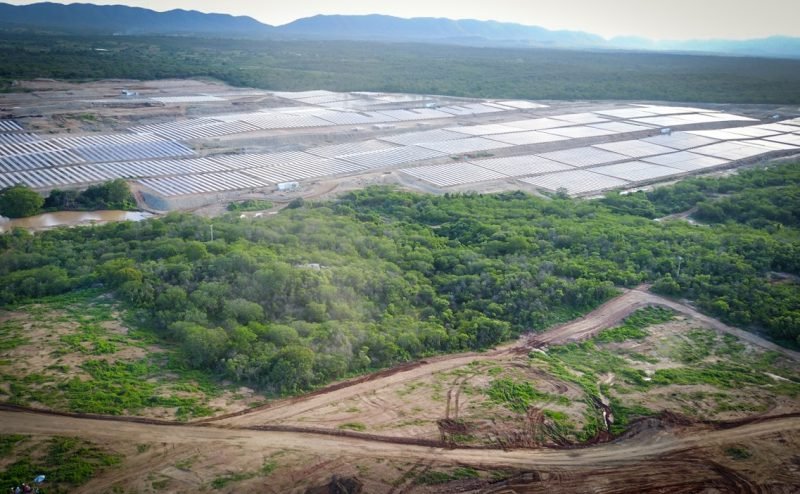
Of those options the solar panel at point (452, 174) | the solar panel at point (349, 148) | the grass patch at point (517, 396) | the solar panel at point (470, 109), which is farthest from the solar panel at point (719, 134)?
the grass patch at point (517, 396)

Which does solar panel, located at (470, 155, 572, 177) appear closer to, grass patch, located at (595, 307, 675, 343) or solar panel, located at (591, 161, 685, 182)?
solar panel, located at (591, 161, 685, 182)

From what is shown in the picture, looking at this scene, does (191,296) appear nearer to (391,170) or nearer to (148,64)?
(391,170)

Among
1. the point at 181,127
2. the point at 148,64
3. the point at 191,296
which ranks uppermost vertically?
the point at 148,64

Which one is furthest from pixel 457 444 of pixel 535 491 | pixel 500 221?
pixel 500 221

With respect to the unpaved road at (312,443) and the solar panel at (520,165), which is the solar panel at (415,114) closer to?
the solar panel at (520,165)

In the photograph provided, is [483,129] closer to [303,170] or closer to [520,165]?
[520,165]
